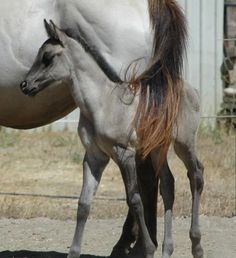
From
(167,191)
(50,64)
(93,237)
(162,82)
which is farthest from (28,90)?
(93,237)

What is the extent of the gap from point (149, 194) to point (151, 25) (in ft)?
3.38

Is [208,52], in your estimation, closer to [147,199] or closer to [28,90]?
[147,199]

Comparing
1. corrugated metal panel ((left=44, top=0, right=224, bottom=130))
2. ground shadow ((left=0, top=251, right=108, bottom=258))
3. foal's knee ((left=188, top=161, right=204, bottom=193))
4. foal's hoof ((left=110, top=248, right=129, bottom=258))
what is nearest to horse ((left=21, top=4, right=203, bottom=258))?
foal's knee ((left=188, top=161, right=204, bottom=193))

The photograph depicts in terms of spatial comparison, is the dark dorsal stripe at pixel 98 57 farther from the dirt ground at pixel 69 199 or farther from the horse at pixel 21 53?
the dirt ground at pixel 69 199

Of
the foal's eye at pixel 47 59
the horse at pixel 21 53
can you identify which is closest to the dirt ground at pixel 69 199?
the horse at pixel 21 53

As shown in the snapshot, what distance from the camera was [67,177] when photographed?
28.7 ft

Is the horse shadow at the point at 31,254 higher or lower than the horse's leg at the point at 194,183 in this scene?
lower

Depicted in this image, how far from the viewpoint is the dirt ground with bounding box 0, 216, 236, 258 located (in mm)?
6156

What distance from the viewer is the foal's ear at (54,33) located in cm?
530

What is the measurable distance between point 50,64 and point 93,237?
1.65 m

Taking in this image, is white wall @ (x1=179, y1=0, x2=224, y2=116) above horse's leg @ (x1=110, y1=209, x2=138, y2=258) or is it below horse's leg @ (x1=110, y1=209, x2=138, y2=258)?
below

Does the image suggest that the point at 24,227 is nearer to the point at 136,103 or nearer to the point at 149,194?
the point at 149,194

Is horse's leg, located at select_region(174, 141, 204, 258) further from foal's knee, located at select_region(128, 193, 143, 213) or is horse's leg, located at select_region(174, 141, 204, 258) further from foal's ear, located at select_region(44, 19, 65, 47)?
foal's ear, located at select_region(44, 19, 65, 47)

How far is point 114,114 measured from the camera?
17.4 ft
